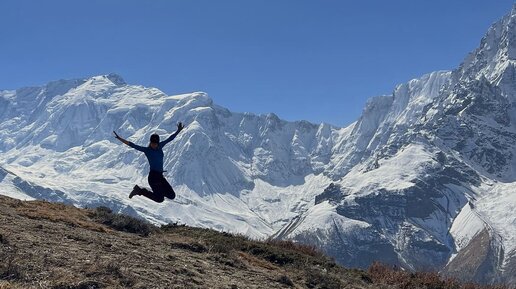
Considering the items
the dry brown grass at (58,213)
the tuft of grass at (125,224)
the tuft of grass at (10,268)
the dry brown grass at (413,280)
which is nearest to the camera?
the tuft of grass at (10,268)

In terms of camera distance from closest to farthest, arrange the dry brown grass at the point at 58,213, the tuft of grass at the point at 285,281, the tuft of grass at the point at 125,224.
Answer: the tuft of grass at the point at 285,281
the dry brown grass at the point at 58,213
the tuft of grass at the point at 125,224

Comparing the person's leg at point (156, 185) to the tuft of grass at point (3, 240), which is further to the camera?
the person's leg at point (156, 185)

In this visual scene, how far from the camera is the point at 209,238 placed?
27.1 metres

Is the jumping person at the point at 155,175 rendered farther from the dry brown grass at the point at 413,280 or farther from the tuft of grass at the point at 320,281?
the dry brown grass at the point at 413,280

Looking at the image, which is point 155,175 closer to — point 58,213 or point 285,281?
point 285,281

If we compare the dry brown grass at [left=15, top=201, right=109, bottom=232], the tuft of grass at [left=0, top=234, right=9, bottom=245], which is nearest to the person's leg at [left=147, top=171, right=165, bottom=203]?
the dry brown grass at [left=15, top=201, right=109, bottom=232]

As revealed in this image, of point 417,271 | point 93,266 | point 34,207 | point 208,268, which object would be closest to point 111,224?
point 34,207

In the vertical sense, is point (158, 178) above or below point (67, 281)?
above

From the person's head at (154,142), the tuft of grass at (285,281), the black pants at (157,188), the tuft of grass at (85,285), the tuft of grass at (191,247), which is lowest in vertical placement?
the tuft of grass at (85,285)

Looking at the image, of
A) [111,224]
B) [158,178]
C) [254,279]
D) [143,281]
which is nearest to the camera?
[143,281]

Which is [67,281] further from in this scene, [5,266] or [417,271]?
[417,271]

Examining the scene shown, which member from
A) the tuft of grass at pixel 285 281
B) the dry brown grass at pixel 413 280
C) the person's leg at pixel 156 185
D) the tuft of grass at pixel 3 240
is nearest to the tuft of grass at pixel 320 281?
the tuft of grass at pixel 285 281

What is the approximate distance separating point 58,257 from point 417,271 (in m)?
15.5

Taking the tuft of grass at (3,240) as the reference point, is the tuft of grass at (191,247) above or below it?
above
